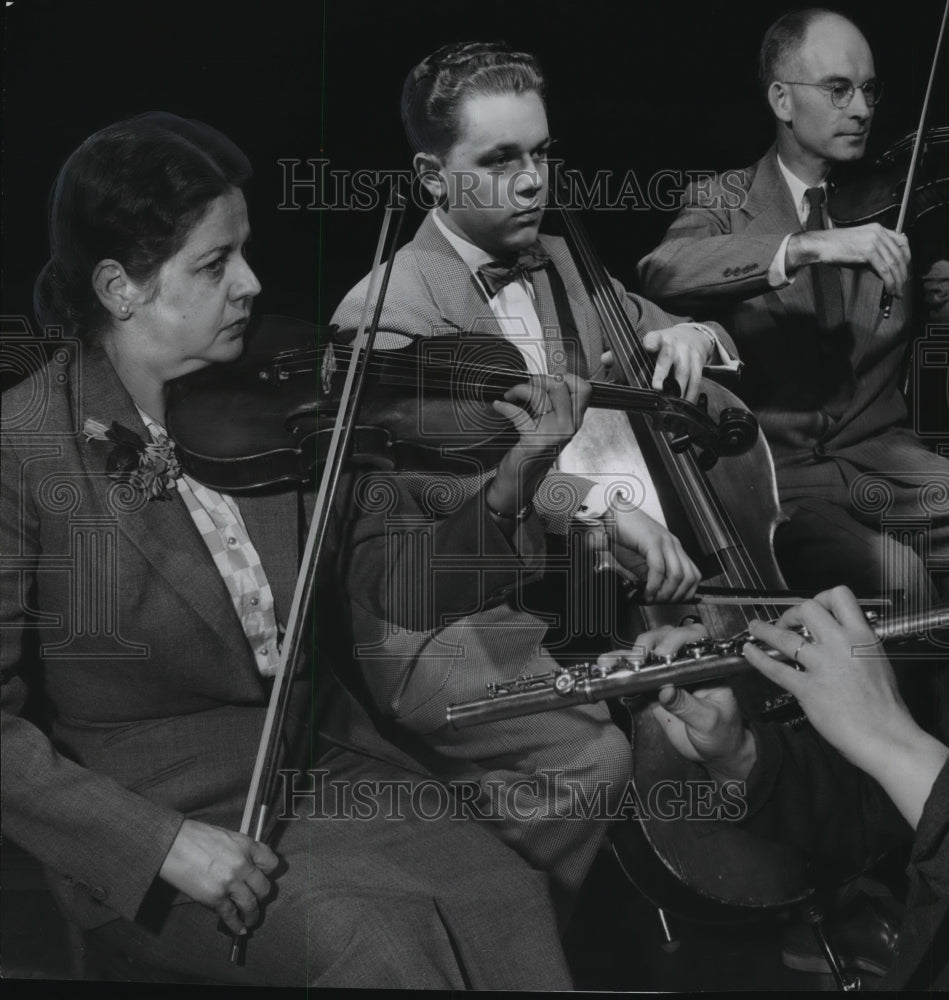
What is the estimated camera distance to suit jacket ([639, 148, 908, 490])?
2.31 meters

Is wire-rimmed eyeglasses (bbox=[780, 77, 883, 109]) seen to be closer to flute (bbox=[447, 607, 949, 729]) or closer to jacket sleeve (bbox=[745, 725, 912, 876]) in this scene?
flute (bbox=[447, 607, 949, 729])

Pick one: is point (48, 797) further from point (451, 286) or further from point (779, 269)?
point (779, 269)

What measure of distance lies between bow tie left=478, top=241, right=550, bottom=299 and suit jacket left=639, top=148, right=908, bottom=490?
20cm

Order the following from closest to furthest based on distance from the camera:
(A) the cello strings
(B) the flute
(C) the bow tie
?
(B) the flute → (A) the cello strings → (C) the bow tie


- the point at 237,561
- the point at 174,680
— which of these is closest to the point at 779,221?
the point at 237,561

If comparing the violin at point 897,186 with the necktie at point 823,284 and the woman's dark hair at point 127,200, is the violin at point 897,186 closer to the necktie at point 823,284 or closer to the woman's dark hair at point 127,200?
the necktie at point 823,284

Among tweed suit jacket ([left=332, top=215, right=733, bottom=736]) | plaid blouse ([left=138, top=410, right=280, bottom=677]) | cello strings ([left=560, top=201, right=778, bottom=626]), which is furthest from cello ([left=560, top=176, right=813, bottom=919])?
plaid blouse ([left=138, top=410, right=280, bottom=677])

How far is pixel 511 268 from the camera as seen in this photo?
2297 millimetres

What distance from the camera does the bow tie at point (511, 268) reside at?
7.52 ft

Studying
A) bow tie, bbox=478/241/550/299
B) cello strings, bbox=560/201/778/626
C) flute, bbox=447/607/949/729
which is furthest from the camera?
bow tie, bbox=478/241/550/299

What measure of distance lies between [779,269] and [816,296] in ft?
0.29

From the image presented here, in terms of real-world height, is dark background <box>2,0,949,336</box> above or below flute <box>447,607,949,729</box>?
above

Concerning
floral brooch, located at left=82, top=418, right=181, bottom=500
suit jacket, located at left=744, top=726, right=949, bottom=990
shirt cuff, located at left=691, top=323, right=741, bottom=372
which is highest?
shirt cuff, located at left=691, top=323, right=741, bottom=372

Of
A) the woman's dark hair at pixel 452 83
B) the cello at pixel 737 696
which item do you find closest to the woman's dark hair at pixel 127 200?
the woman's dark hair at pixel 452 83
